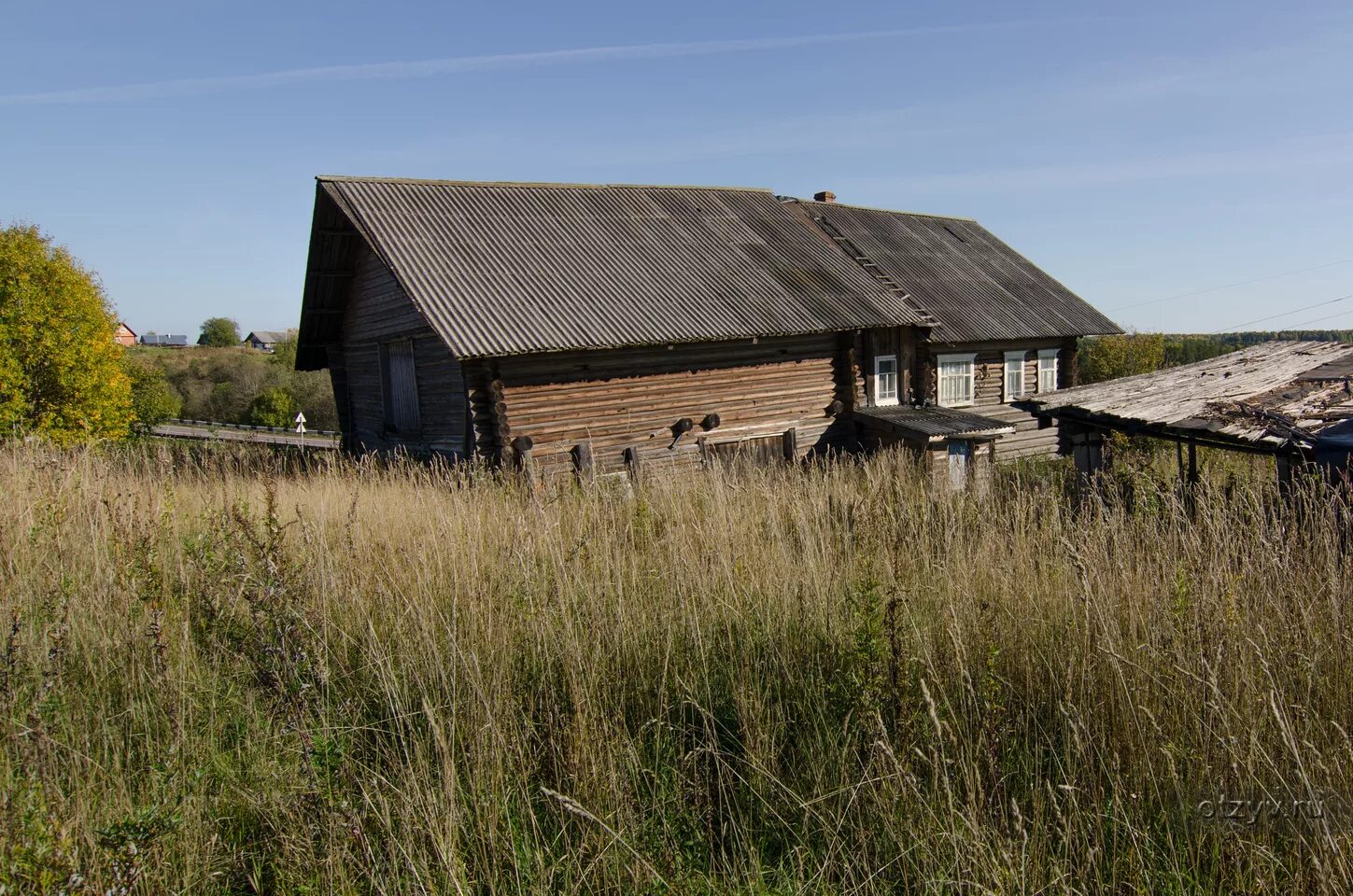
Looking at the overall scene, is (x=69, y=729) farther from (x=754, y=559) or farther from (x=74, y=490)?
(x=74, y=490)

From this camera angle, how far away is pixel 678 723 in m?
3.36

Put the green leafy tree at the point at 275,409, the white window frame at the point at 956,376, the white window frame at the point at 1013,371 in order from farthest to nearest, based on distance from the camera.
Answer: the green leafy tree at the point at 275,409, the white window frame at the point at 1013,371, the white window frame at the point at 956,376

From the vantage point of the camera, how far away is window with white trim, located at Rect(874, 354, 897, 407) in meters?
18.0

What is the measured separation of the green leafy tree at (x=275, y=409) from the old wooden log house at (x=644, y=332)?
28487mm

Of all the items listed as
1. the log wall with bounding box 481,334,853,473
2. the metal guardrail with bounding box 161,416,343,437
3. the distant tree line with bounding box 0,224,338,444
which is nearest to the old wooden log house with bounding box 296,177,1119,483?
the log wall with bounding box 481,334,853,473

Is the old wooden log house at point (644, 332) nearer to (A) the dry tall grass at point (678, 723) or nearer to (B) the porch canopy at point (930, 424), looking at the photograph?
(B) the porch canopy at point (930, 424)

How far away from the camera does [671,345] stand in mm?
14812

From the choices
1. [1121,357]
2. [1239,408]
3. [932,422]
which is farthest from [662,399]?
[1121,357]

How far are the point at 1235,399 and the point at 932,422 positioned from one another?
28.2 ft

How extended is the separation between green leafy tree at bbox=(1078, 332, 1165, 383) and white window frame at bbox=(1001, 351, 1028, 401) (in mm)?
14914

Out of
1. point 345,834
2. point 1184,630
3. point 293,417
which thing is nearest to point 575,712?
point 345,834

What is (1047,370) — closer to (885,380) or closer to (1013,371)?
(1013,371)

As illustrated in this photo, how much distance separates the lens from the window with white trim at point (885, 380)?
1796 centimetres

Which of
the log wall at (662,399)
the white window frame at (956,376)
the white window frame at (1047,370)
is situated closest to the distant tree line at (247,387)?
the log wall at (662,399)
